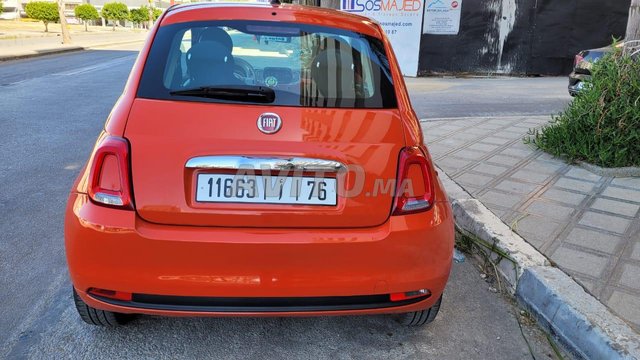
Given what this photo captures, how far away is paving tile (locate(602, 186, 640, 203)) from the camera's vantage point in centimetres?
439

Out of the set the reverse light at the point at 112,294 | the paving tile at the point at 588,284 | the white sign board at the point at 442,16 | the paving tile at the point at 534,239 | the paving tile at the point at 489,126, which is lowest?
the paving tile at the point at 588,284

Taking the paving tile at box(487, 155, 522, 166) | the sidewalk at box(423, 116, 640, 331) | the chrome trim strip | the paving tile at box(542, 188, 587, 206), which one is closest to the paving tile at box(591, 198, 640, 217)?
the sidewalk at box(423, 116, 640, 331)

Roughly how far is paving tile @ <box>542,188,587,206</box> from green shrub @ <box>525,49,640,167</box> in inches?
33.0

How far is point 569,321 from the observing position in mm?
2619

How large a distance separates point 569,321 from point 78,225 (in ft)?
7.79

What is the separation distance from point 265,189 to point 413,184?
660 mm

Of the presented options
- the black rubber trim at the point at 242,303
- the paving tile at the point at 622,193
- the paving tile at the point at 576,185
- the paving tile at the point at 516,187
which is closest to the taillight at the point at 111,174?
the black rubber trim at the point at 242,303

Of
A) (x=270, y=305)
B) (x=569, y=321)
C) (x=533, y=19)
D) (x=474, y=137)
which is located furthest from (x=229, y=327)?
(x=533, y=19)

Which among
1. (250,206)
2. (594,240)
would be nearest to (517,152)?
(594,240)

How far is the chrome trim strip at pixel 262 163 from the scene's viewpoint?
6.92ft

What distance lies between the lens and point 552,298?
9.16 feet

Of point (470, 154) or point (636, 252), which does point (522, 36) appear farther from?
point (636, 252)

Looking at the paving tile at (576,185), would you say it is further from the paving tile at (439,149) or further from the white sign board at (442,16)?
the white sign board at (442,16)

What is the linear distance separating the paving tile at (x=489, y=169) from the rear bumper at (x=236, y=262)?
309 cm
